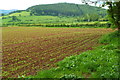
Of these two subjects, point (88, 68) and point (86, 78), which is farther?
point (88, 68)

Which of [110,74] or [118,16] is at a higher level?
[118,16]

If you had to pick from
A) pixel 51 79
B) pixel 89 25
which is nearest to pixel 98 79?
pixel 51 79

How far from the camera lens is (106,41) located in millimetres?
22422

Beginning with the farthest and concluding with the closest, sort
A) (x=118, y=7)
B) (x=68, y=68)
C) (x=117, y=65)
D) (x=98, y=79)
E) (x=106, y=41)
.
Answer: (x=106, y=41) → (x=118, y=7) → (x=68, y=68) → (x=117, y=65) → (x=98, y=79)

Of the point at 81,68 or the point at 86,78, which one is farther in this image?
the point at 81,68

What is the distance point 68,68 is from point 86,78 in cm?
223

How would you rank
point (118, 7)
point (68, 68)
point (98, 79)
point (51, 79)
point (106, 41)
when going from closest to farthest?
point (98, 79) → point (51, 79) → point (68, 68) → point (118, 7) → point (106, 41)

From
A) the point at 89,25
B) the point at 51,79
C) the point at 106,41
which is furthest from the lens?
the point at 89,25

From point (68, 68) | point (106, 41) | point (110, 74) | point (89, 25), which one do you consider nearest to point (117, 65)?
point (110, 74)

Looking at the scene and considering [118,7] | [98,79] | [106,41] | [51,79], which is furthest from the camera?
[106,41]

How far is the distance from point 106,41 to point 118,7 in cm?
563

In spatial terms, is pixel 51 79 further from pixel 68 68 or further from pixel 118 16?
pixel 118 16

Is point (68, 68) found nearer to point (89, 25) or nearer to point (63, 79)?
point (63, 79)

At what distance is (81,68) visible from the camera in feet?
32.4
